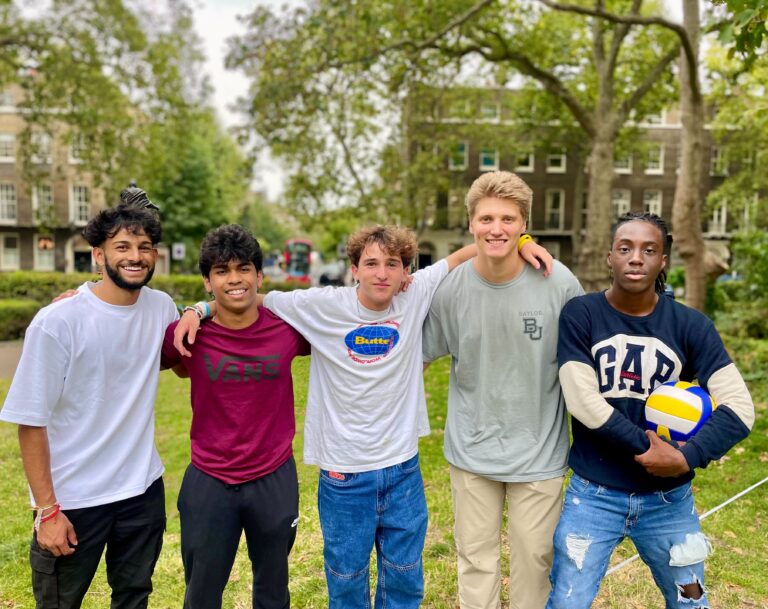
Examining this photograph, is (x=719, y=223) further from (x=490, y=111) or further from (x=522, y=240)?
(x=522, y=240)

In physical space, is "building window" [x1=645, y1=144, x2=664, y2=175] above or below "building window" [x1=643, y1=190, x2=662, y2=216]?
above

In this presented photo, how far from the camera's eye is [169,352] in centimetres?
296

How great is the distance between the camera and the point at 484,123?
25.5 m

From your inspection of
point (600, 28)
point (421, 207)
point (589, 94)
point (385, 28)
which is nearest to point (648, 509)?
point (385, 28)

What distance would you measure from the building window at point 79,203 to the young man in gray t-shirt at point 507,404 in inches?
1644

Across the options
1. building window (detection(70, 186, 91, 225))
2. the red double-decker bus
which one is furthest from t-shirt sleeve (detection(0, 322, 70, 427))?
the red double-decker bus

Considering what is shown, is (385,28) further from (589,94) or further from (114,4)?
(589,94)

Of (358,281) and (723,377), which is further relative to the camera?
(358,281)

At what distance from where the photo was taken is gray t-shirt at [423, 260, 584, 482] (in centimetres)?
299

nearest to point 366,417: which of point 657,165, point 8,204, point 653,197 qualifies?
point 653,197

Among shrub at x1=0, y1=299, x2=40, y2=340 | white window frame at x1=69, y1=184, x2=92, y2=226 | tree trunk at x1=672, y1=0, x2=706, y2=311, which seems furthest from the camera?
white window frame at x1=69, y1=184, x2=92, y2=226

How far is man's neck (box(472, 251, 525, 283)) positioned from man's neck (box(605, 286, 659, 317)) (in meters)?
0.46

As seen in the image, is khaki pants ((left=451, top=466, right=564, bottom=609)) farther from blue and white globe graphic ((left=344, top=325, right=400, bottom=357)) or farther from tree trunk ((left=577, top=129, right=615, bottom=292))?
tree trunk ((left=577, top=129, right=615, bottom=292))

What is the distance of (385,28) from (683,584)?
11.0 metres
